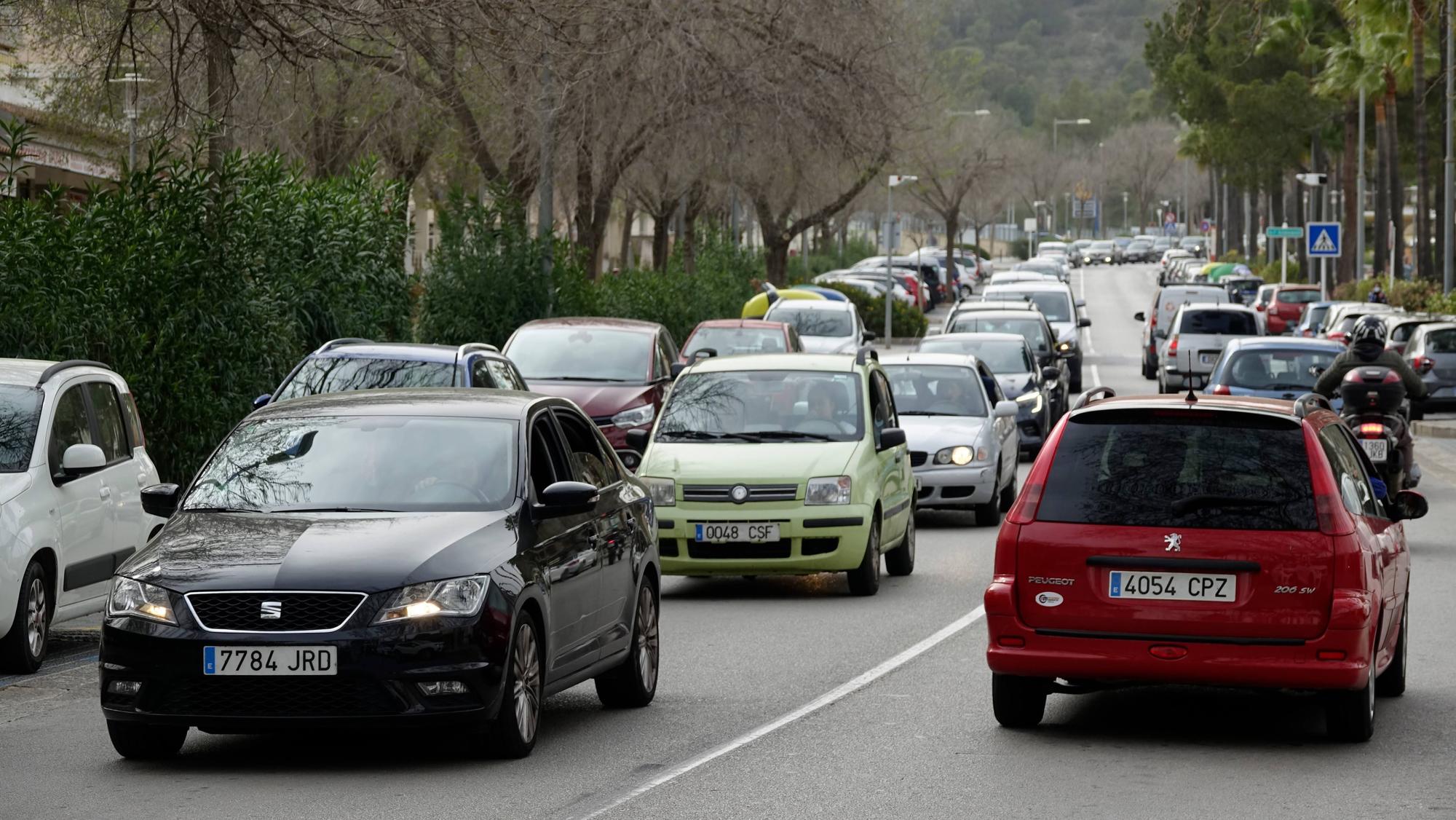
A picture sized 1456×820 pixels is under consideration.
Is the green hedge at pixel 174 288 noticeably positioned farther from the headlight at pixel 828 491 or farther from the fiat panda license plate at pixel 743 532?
the headlight at pixel 828 491

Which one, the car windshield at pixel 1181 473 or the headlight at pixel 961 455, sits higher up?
the car windshield at pixel 1181 473

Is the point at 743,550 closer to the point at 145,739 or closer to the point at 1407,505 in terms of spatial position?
the point at 1407,505

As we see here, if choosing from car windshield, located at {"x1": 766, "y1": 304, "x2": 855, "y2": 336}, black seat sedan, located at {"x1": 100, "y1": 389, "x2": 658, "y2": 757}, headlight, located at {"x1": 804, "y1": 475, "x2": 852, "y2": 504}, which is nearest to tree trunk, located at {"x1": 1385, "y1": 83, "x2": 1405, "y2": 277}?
car windshield, located at {"x1": 766, "y1": 304, "x2": 855, "y2": 336}

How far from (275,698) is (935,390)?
544 inches

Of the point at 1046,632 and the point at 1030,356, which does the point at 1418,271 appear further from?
the point at 1046,632

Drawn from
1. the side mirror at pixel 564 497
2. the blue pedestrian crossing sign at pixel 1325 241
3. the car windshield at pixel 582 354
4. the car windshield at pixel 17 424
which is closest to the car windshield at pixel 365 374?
the car windshield at pixel 17 424

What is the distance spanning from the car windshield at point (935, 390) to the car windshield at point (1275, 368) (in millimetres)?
4777

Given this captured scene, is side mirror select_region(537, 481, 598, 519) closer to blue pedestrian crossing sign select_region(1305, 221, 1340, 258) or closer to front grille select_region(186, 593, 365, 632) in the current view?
front grille select_region(186, 593, 365, 632)

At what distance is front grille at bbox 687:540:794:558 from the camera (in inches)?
586

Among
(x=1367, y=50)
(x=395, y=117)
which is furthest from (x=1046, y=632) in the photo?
(x=1367, y=50)

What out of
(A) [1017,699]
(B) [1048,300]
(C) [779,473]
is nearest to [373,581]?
(A) [1017,699]

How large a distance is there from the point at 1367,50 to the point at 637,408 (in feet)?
131

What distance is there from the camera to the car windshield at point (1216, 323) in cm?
4094

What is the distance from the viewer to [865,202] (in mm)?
86688
